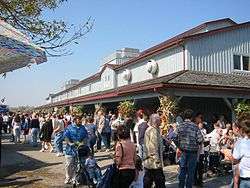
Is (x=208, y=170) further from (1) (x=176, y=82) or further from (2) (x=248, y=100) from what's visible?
(2) (x=248, y=100)

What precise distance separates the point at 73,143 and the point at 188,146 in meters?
3.32

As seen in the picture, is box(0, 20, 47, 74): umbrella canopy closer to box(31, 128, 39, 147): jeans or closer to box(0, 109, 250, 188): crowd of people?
box(0, 109, 250, 188): crowd of people

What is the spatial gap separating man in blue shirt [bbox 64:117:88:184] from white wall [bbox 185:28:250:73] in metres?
12.2

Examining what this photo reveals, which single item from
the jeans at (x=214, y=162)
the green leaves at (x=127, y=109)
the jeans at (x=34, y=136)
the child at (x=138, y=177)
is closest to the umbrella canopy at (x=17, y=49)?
the child at (x=138, y=177)

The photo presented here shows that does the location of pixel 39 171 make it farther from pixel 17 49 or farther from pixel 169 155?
pixel 17 49

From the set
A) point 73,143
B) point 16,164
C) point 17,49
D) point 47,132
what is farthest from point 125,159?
point 47,132

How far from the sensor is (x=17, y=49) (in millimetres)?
6977

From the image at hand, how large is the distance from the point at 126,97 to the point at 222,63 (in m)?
5.61

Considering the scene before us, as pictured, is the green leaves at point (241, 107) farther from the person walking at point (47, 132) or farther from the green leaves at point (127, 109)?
the person walking at point (47, 132)

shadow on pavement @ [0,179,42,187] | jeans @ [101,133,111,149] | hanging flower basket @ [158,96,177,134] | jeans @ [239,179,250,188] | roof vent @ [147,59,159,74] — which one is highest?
roof vent @ [147,59,159,74]

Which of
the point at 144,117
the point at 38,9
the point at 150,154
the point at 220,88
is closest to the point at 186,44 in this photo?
Result: the point at 220,88

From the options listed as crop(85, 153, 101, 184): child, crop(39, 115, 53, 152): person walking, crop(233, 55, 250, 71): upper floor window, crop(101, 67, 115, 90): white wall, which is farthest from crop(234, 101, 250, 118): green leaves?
crop(101, 67, 115, 90): white wall

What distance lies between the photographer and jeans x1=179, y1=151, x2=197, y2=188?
9.54m

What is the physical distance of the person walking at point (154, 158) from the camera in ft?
28.9
